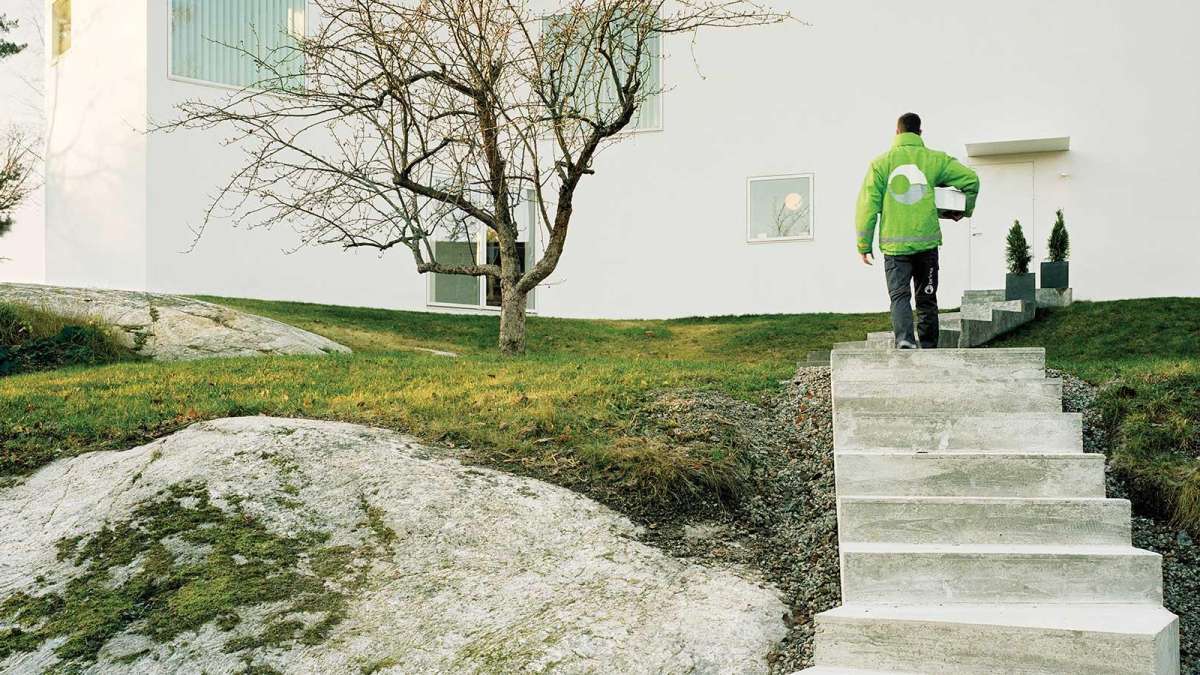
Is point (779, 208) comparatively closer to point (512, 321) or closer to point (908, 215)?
point (512, 321)

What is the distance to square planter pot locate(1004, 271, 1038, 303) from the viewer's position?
1539 centimetres

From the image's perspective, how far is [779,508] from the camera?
6574mm

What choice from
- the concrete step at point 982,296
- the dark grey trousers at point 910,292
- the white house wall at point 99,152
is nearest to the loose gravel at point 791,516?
the dark grey trousers at point 910,292

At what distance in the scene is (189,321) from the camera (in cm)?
A: 1286

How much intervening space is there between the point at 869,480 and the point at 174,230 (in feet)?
53.8

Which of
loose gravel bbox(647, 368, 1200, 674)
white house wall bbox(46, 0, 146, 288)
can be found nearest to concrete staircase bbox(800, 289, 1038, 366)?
loose gravel bbox(647, 368, 1200, 674)

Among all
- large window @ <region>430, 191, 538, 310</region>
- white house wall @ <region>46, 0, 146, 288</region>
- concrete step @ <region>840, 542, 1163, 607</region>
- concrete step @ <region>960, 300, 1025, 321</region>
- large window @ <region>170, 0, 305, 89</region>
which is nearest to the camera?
concrete step @ <region>840, 542, 1163, 607</region>

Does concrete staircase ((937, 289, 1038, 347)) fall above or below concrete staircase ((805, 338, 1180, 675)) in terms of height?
above

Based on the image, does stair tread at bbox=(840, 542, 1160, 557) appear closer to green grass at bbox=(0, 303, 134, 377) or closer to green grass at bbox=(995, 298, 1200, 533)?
green grass at bbox=(995, 298, 1200, 533)

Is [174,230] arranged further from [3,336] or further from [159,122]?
[3,336]

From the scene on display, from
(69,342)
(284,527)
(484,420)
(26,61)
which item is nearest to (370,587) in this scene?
(284,527)

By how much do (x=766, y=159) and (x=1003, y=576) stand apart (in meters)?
14.9

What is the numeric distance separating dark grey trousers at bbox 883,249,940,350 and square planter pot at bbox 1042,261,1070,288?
30.3 feet

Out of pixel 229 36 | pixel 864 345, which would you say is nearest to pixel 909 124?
pixel 864 345
